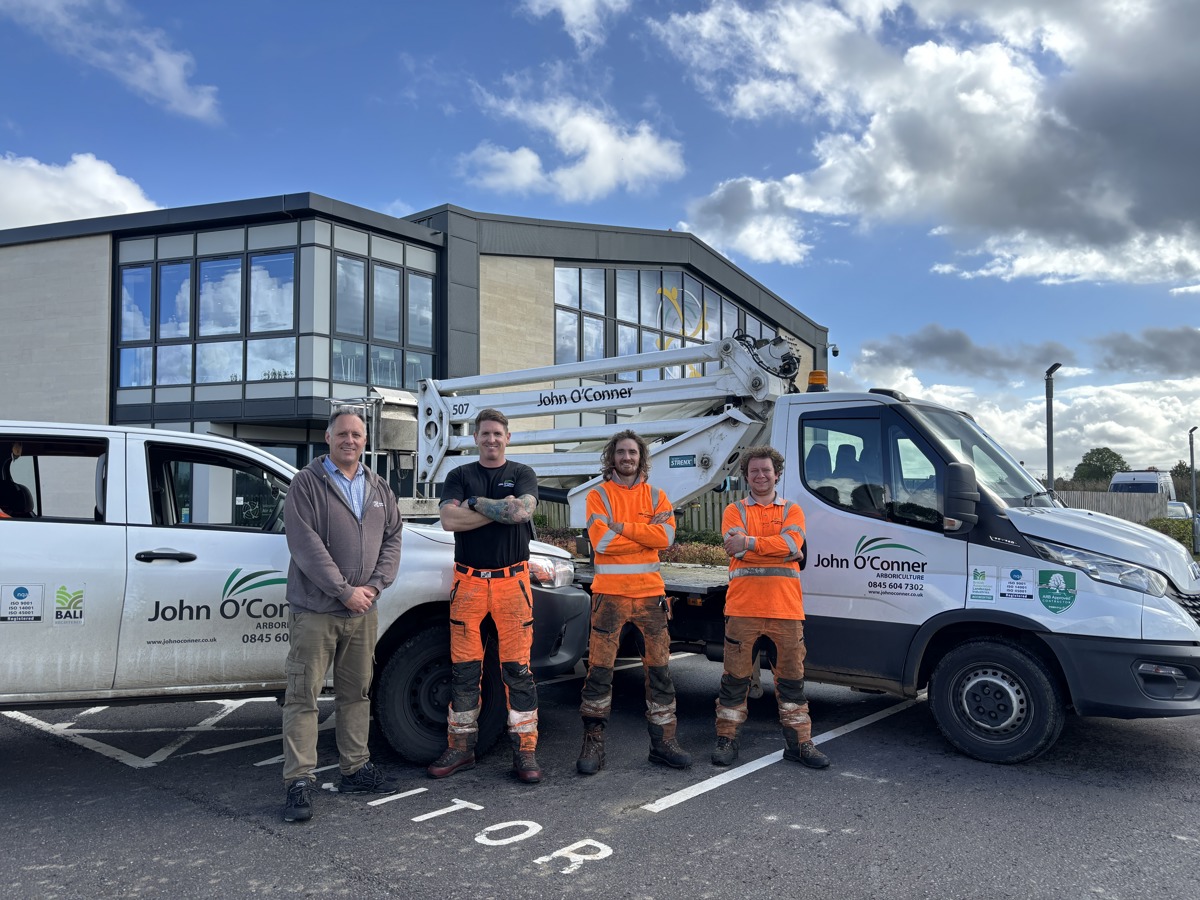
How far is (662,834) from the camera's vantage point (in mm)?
4141

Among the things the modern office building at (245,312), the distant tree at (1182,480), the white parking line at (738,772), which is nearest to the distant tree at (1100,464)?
the distant tree at (1182,480)

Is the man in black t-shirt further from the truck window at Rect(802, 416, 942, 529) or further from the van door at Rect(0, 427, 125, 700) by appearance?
the truck window at Rect(802, 416, 942, 529)

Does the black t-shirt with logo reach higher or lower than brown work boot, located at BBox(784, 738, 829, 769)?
higher

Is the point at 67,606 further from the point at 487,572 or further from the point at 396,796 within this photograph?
the point at 487,572

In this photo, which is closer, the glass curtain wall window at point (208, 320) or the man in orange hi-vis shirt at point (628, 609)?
the man in orange hi-vis shirt at point (628, 609)

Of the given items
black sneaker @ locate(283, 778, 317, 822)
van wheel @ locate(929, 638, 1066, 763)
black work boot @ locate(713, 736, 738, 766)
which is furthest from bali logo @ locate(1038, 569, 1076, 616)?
black sneaker @ locate(283, 778, 317, 822)

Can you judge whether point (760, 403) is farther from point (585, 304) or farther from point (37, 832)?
point (585, 304)

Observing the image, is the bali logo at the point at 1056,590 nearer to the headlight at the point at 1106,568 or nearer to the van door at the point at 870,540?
the headlight at the point at 1106,568

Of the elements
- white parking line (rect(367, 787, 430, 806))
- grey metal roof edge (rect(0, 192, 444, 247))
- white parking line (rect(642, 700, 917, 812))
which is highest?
grey metal roof edge (rect(0, 192, 444, 247))

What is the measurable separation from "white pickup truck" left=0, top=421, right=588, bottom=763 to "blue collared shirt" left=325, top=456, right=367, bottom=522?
49cm

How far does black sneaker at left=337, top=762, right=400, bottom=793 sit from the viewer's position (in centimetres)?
468

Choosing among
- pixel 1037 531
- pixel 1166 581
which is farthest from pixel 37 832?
pixel 1166 581

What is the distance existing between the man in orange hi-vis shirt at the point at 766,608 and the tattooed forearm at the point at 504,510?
3.76 ft

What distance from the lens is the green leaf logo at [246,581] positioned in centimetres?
485
